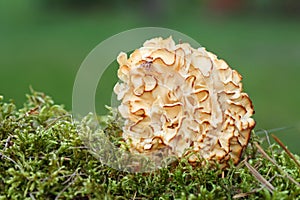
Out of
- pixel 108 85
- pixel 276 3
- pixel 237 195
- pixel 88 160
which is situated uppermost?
pixel 276 3

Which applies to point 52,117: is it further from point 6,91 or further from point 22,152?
point 6,91

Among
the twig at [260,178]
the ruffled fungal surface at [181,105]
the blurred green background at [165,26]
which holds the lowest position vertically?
the twig at [260,178]

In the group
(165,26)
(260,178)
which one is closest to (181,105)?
(260,178)

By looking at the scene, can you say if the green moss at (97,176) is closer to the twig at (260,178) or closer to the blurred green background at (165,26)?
the twig at (260,178)

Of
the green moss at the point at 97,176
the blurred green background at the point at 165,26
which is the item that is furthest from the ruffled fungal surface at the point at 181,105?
the blurred green background at the point at 165,26

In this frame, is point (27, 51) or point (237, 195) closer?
point (237, 195)

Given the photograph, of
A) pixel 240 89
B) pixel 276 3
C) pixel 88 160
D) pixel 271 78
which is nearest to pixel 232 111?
pixel 240 89
